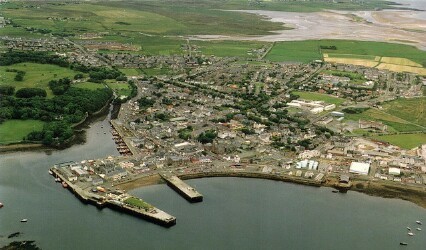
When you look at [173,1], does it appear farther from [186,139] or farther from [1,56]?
[186,139]

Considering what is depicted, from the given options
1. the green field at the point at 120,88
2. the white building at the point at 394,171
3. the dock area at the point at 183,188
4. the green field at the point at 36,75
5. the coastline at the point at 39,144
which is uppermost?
the white building at the point at 394,171

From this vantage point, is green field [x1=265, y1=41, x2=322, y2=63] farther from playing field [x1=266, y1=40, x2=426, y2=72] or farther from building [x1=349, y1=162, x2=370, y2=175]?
building [x1=349, y1=162, x2=370, y2=175]

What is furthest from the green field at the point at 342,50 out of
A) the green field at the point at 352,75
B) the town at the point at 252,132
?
the town at the point at 252,132

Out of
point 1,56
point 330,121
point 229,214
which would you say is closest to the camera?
point 229,214

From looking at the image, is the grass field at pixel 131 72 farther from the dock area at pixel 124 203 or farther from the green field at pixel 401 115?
the dock area at pixel 124 203

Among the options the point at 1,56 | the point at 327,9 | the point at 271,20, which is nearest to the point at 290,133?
the point at 1,56

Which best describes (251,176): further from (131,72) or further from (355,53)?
(355,53)

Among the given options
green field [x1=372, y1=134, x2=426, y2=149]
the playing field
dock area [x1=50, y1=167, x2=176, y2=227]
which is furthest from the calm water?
the playing field
